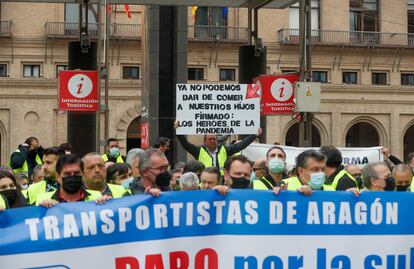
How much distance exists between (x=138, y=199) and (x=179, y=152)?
466 inches

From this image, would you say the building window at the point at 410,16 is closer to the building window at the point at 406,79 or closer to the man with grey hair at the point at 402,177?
the building window at the point at 406,79

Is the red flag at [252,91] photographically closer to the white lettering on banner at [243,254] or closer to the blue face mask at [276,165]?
the blue face mask at [276,165]

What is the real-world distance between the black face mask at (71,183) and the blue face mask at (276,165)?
8.46 feet

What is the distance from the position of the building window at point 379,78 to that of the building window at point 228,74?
7609 millimetres

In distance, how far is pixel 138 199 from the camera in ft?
19.2

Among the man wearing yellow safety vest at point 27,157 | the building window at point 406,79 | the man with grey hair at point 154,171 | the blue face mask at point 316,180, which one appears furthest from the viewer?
the building window at point 406,79

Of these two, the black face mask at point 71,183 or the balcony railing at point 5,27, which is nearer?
the black face mask at point 71,183

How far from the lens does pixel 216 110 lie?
11156mm

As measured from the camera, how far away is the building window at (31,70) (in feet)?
136

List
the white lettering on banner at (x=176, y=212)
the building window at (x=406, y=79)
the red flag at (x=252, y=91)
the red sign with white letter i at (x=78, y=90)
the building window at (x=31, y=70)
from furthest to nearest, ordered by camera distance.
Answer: the building window at (x=406, y=79)
the building window at (x=31, y=70)
the red sign with white letter i at (x=78, y=90)
the red flag at (x=252, y=91)
the white lettering on banner at (x=176, y=212)

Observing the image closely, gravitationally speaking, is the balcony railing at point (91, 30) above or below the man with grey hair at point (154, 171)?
above

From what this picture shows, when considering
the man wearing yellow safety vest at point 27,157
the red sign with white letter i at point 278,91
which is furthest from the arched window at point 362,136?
the man wearing yellow safety vest at point 27,157

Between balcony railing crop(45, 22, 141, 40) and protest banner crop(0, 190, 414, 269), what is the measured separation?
1421 inches

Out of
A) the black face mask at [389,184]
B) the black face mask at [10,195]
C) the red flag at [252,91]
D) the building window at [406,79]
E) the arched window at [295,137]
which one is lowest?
the black face mask at [10,195]
